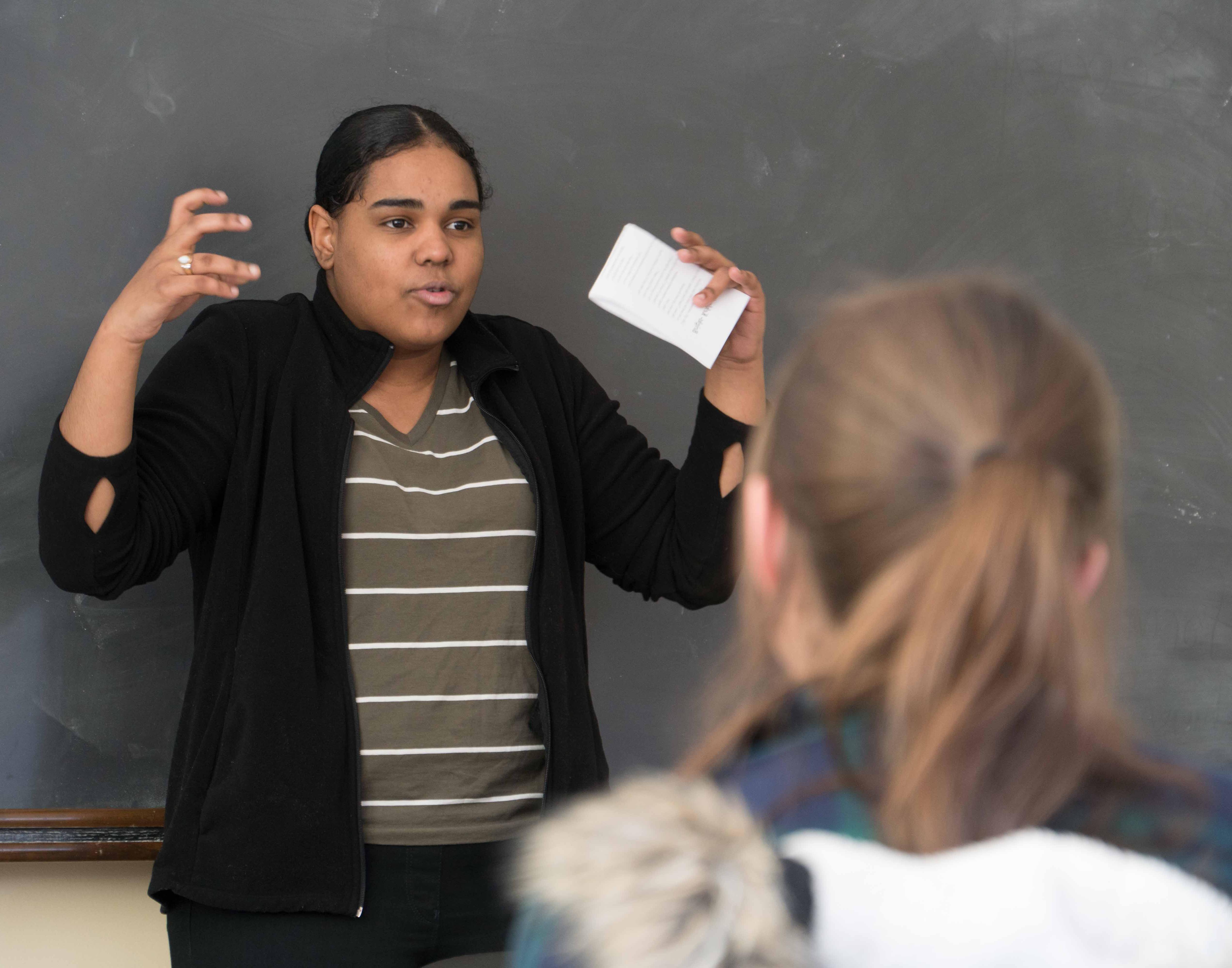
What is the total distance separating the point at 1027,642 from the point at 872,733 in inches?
3.5

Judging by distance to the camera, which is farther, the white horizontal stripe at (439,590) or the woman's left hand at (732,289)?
the woman's left hand at (732,289)

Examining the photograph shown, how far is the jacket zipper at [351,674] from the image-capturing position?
4.19 ft

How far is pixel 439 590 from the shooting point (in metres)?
1.35

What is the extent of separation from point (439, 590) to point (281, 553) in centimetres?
18

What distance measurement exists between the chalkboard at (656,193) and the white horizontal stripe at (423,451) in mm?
383

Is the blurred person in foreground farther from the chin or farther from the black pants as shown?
the chin

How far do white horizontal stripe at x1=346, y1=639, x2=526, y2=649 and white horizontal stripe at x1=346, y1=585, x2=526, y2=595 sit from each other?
6cm

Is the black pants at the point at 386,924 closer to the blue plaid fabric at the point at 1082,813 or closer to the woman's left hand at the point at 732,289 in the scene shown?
the woman's left hand at the point at 732,289

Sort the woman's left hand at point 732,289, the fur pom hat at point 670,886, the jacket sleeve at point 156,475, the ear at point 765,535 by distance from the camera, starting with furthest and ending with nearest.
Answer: the woman's left hand at point 732,289
the jacket sleeve at point 156,475
the ear at point 765,535
the fur pom hat at point 670,886

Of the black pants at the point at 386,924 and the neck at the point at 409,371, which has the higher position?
the neck at the point at 409,371

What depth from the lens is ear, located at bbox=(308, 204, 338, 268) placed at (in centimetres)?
146

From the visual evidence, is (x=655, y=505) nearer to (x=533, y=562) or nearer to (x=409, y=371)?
(x=533, y=562)

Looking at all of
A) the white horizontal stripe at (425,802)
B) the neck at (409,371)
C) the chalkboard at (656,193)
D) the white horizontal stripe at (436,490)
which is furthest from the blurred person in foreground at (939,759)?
the chalkboard at (656,193)

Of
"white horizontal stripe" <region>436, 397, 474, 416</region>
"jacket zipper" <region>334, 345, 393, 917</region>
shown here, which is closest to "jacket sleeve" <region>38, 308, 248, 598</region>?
"jacket zipper" <region>334, 345, 393, 917</region>
